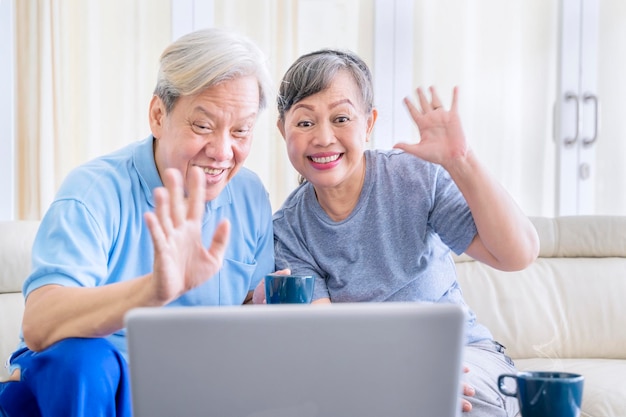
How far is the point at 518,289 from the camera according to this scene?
9.30 feet

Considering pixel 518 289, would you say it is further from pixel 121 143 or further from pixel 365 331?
pixel 365 331

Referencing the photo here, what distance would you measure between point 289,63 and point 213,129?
197 centimetres

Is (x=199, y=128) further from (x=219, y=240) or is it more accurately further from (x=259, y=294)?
(x=219, y=240)

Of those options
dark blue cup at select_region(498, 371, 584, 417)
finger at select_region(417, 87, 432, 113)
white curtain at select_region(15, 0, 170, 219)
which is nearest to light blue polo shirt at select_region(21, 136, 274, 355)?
finger at select_region(417, 87, 432, 113)

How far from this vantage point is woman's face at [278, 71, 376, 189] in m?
1.89

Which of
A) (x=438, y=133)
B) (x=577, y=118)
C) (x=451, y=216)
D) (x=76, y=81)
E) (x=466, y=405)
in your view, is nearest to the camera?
(x=466, y=405)

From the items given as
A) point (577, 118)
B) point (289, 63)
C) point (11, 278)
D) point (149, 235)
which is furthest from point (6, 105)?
point (577, 118)

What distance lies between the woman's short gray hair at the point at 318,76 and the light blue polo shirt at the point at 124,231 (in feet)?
0.71

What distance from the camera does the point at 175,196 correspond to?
109cm

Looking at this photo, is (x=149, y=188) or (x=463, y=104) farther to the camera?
(x=463, y=104)

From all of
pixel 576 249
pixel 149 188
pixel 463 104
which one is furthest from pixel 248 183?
pixel 463 104

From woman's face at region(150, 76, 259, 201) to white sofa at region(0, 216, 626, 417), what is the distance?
1.37 m

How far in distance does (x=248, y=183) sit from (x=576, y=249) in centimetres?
149

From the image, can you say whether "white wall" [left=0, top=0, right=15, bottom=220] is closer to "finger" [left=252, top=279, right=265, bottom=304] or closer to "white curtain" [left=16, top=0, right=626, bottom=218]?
"white curtain" [left=16, top=0, right=626, bottom=218]
